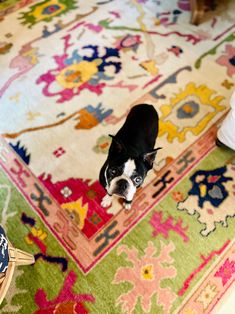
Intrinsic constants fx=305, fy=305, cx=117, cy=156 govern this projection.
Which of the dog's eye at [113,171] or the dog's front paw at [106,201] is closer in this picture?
the dog's eye at [113,171]

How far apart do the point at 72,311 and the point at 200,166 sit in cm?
93

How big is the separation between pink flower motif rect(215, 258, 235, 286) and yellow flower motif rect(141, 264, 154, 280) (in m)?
0.29

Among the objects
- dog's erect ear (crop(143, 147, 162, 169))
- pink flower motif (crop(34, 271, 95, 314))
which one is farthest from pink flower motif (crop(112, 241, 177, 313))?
dog's erect ear (crop(143, 147, 162, 169))

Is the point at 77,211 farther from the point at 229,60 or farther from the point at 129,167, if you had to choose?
the point at 229,60

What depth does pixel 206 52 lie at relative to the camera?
2000 mm

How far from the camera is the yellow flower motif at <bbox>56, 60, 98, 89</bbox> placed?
6.21 ft

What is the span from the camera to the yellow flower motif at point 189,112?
172 cm

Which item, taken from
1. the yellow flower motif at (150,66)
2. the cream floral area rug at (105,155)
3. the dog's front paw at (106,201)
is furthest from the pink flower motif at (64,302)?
the yellow flower motif at (150,66)

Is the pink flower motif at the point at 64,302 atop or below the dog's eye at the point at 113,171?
below

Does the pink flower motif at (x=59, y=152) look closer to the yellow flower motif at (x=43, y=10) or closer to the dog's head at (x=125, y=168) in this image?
the dog's head at (x=125, y=168)

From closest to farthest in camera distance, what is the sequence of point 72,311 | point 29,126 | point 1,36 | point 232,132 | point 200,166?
point 72,311, point 232,132, point 200,166, point 29,126, point 1,36

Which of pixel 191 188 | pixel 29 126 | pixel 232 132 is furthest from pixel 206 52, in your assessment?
pixel 29 126

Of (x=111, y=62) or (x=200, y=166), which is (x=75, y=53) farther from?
(x=200, y=166)

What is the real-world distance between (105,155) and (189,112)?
567 mm
